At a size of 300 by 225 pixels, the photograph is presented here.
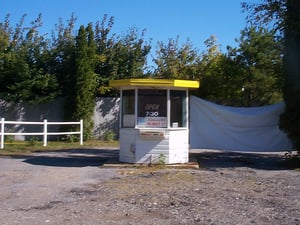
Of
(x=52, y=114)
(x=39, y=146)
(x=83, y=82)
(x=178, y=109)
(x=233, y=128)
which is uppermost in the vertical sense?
(x=83, y=82)

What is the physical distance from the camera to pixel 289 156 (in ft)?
56.2

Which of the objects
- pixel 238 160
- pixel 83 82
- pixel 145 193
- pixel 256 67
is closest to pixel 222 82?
pixel 256 67

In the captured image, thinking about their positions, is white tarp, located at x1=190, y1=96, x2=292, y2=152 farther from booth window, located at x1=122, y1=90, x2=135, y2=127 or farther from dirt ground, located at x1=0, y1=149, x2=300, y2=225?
booth window, located at x1=122, y1=90, x2=135, y2=127

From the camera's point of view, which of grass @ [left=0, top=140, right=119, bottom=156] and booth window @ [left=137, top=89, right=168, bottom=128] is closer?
booth window @ [left=137, top=89, right=168, bottom=128]

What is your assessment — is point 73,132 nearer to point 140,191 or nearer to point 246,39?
point 246,39

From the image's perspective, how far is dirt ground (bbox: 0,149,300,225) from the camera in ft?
27.0

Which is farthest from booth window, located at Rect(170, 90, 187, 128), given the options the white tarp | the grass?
the grass

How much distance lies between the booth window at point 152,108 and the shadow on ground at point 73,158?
2.02 m

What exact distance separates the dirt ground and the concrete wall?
30.8 ft

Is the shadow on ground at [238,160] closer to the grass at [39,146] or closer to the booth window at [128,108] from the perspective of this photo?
the booth window at [128,108]

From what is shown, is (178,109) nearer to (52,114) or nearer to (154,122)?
(154,122)

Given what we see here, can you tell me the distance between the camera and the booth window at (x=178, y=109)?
15312 millimetres

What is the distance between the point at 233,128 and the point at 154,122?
16.1 ft

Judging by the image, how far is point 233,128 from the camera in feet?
62.3
